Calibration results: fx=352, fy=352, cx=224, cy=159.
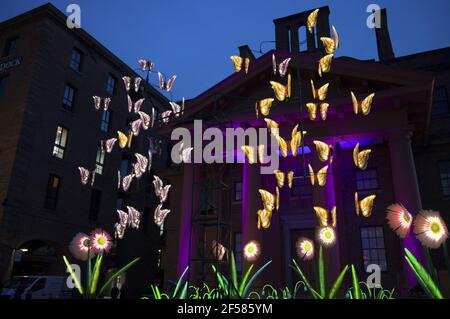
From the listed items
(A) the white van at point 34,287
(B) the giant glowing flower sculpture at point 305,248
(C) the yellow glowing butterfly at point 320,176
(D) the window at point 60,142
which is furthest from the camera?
(D) the window at point 60,142

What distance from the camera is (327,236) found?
14.9 meters

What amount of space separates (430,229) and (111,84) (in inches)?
1256

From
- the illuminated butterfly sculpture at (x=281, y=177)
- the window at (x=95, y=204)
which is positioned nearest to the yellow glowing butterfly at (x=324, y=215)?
the illuminated butterfly sculpture at (x=281, y=177)

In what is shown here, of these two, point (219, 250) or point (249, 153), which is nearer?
point (219, 250)

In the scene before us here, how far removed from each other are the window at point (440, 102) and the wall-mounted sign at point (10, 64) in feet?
93.9

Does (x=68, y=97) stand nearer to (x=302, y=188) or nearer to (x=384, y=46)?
(x=302, y=188)

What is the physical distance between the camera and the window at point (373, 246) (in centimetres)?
1745

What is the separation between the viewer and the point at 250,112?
1886cm

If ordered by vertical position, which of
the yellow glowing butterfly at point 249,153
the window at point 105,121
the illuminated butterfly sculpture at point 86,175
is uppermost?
the window at point 105,121

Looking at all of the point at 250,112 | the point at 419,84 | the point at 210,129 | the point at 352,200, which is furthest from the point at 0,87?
the point at 419,84

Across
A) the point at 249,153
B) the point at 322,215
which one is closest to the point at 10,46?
the point at 249,153

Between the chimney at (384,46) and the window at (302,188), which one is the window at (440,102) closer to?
the chimney at (384,46)

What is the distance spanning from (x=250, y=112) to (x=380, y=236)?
923 centimetres

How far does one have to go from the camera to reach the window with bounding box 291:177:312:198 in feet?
63.8
